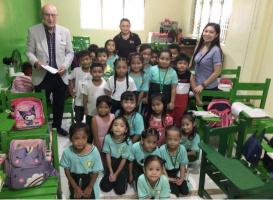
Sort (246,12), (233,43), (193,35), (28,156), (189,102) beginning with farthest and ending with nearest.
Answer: (193,35)
(233,43)
(246,12)
(189,102)
(28,156)

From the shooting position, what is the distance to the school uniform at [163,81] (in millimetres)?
2998

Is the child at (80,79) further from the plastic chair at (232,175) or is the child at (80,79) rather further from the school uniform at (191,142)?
the plastic chair at (232,175)

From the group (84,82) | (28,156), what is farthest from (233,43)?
(28,156)

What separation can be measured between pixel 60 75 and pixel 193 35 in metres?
4.58

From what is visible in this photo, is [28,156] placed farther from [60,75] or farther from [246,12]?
[246,12]

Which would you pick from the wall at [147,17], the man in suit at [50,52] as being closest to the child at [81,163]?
the man in suit at [50,52]

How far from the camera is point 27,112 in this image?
8.83ft

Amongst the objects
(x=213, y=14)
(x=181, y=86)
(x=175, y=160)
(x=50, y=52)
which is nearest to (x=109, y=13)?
(x=213, y=14)

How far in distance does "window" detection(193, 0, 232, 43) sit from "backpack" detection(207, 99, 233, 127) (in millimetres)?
2361

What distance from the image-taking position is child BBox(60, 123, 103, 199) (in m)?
2.03

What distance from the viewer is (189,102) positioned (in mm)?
3494

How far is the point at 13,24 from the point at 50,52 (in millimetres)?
1417

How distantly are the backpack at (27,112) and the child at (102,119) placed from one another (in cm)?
58

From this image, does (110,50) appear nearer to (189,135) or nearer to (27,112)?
(27,112)
